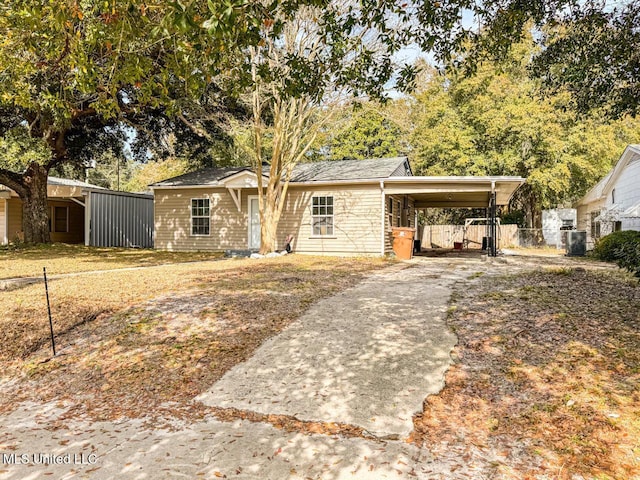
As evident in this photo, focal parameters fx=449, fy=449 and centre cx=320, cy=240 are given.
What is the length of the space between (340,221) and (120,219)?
11.4 m

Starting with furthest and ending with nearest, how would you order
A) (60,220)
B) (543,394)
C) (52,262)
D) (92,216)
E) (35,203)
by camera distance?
(60,220)
(92,216)
(35,203)
(52,262)
(543,394)

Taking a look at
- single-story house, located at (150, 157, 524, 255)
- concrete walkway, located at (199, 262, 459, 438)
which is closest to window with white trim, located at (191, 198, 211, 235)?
single-story house, located at (150, 157, 524, 255)

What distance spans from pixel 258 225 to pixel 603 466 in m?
14.7

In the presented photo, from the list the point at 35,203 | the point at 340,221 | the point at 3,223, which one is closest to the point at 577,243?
the point at 340,221

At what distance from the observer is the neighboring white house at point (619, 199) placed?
15.6 metres

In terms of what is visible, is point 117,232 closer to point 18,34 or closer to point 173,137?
point 173,137

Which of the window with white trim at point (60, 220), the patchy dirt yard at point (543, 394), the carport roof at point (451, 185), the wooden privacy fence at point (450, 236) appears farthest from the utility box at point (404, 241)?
the window with white trim at point (60, 220)

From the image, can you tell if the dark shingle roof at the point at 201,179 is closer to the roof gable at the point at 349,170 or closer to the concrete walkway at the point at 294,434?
the roof gable at the point at 349,170

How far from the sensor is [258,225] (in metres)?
16.7

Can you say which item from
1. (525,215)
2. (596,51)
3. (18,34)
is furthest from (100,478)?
(525,215)

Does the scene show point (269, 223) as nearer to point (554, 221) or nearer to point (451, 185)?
point (451, 185)

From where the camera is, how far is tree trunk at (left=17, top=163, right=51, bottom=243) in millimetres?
17250

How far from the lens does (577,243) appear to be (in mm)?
16375

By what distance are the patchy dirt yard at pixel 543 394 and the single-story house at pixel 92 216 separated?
18190 mm
